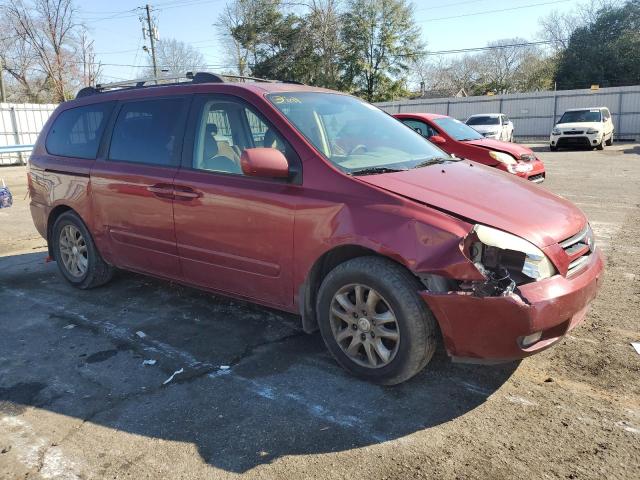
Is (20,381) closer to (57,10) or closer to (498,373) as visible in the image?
(498,373)

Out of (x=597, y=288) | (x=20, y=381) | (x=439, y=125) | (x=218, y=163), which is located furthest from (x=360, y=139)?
(x=439, y=125)

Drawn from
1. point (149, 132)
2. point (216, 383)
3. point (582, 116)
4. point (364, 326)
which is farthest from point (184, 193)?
point (582, 116)

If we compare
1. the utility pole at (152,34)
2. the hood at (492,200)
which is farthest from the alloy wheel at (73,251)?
the utility pole at (152,34)

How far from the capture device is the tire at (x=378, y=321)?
2.98 metres

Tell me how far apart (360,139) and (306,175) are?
701mm

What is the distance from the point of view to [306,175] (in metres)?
3.42

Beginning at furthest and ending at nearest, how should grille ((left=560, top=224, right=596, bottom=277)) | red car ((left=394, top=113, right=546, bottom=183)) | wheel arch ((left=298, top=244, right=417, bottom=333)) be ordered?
red car ((left=394, top=113, right=546, bottom=183)), wheel arch ((left=298, top=244, right=417, bottom=333)), grille ((left=560, top=224, right=596, bottom=277))

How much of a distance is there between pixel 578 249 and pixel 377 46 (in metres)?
41.1

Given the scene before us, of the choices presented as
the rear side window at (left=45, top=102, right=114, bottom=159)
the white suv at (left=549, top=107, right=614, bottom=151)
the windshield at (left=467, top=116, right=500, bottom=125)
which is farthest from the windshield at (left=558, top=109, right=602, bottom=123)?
the rear side window at (left=45, top=102, right=114, bottom=159)

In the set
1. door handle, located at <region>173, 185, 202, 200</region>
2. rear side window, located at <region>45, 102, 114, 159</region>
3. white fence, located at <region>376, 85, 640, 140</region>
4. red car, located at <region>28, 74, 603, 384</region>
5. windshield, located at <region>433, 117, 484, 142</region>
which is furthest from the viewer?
white fence, located at <region>376, 85, 640, 140</region>

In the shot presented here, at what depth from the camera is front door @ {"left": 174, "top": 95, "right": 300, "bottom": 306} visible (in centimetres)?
354

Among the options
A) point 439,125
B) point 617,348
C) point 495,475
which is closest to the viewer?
point 495,475

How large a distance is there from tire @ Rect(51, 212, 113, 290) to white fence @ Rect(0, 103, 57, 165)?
1814 centimetres

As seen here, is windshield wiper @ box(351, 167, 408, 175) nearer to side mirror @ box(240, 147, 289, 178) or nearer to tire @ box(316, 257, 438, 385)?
side mirror @ box(240, 147, 289, 178)
